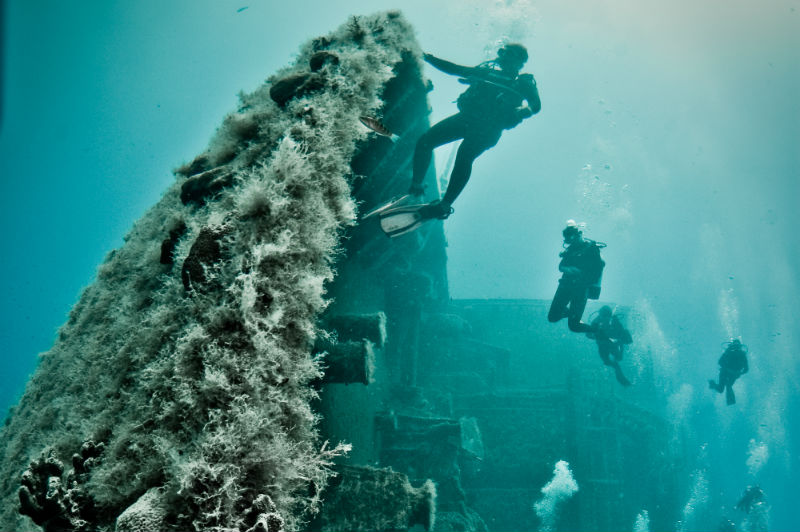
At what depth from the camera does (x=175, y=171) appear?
4.64m

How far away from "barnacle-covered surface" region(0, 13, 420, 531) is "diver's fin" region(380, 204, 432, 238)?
6.71 ft

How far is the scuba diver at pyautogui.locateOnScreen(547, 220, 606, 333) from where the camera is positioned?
1005 cm

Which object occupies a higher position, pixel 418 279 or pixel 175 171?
pixel 418 279

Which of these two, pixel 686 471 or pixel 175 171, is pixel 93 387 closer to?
pixel 175 171

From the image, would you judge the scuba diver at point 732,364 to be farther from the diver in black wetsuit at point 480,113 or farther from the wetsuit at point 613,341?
the diver in black wetsuit at point 480,113

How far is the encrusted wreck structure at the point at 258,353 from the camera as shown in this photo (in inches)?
55.3

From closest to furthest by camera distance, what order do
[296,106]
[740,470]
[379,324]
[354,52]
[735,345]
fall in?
[296,106] < [354,52] < [379,324] < [735,345] < [740,470]

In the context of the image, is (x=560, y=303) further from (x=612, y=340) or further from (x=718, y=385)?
(x=718, y=385)

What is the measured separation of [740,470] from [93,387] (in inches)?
3911

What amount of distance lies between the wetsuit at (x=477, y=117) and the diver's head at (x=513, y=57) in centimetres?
24

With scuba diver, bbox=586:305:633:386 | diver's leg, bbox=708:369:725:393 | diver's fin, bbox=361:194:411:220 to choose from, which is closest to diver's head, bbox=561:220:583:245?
scuba diver, bbox=586:305:633:386

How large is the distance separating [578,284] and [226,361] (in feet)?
33.4

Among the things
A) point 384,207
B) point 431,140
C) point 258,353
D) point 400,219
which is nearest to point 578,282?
point 431,140

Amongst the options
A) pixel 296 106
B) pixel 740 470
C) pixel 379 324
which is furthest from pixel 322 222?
pixel 740 470
